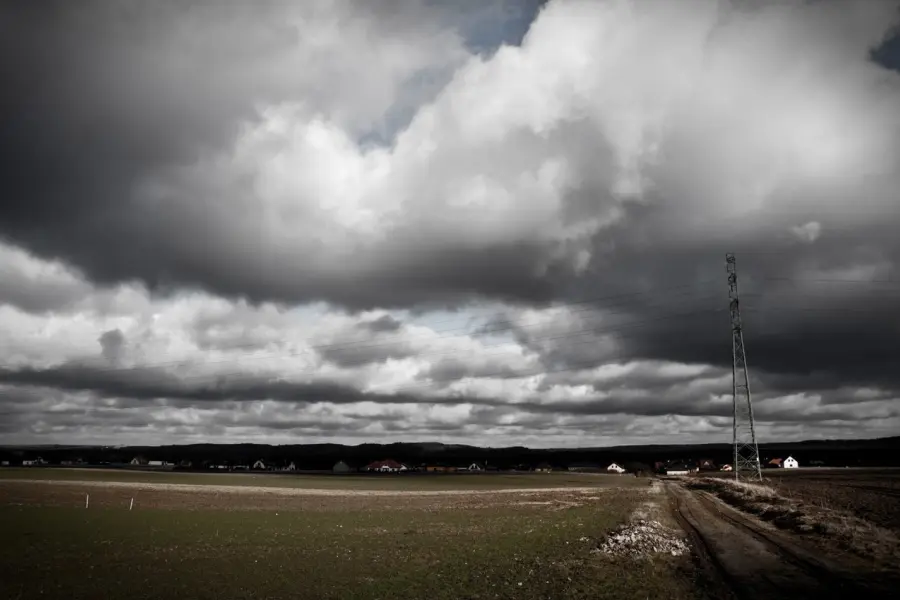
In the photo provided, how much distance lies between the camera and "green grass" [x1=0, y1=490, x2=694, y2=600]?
21891 mm

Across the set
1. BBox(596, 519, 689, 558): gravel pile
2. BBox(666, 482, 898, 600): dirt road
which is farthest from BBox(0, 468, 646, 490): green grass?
BBox(666, 482, 898, 600): dirt road

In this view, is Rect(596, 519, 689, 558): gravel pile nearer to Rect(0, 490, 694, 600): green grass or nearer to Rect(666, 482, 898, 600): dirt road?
Rect(666, 482, 898, 600): dirt road

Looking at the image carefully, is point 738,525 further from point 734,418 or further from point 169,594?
point 734,418

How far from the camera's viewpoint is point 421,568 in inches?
1044

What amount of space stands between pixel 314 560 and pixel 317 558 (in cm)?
68

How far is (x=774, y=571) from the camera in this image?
23781 mm

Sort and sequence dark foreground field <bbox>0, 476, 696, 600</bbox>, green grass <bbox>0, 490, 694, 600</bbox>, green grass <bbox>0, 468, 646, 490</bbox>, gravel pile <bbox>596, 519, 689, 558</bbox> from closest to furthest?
green grass <bbox>0, 490, 694, 600</bbox> → dark foreground field <bbox>0, 476, 696, 600</bbox> → gravel pile <bbox>596, 519, 689, 558</bbox> → green grass <bbox>0, 468, 646, 490</bbox>

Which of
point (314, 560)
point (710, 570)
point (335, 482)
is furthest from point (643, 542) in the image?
point (335, 482)

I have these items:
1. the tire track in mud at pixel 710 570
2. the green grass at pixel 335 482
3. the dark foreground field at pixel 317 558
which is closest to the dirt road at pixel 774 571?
the tire track in mud at pixel 710 570

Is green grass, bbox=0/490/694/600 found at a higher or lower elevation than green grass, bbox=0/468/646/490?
higher

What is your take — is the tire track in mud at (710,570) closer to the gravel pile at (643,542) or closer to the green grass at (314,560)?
the gravel pile at (643,542)

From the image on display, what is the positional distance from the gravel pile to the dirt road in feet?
3.68

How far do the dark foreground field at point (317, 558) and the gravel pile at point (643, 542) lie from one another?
50.4 inches

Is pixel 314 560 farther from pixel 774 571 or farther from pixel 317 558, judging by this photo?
pixel 774 571
